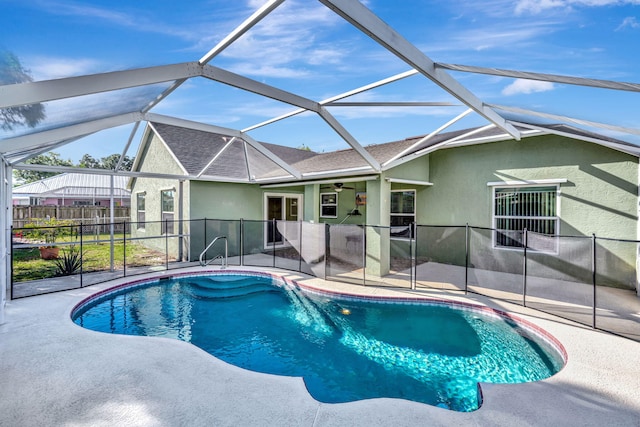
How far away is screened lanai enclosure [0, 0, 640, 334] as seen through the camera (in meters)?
3.05

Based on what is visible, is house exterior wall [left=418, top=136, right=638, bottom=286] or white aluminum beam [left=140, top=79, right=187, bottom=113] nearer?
white aluminum beam [left=140, top=79, right=187, bottom=113]

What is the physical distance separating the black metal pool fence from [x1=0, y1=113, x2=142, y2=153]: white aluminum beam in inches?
78.6

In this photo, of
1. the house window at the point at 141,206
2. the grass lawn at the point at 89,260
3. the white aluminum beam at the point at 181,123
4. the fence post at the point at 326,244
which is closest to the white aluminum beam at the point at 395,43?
the fence post at the point at 326,244

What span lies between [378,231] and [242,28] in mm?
5576

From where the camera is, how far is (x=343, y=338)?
→ 508 centimetres

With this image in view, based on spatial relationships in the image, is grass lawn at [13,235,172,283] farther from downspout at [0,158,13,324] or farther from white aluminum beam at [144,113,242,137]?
white aluminum beam at [144,113,242,137]

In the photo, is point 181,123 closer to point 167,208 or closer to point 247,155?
point 247,155

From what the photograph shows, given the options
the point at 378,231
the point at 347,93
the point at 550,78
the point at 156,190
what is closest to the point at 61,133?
the point at 347,93

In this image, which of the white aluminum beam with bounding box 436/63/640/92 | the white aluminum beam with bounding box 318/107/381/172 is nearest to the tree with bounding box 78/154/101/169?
the white aluminum beam with bounding box 318/107/381/172

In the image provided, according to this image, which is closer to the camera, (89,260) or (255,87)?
(255,87)

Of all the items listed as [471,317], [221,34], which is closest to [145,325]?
[221,34]

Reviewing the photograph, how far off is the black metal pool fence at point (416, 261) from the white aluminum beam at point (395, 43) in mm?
2943

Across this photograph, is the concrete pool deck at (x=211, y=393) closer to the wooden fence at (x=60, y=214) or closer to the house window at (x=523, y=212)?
the house window at (x=523, y=212)

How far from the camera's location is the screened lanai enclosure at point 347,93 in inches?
120
